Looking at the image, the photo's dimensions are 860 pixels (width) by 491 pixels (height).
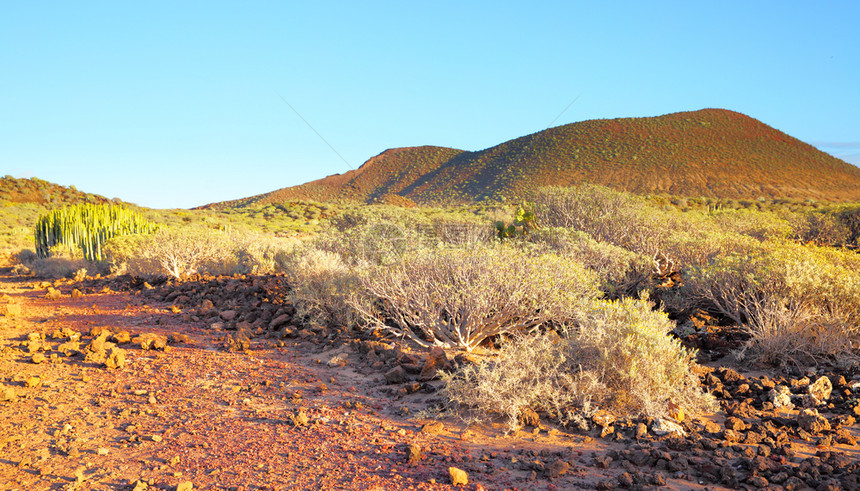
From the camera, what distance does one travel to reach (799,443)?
3.74 m

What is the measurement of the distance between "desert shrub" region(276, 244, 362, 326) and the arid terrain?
→ 34.0 inches

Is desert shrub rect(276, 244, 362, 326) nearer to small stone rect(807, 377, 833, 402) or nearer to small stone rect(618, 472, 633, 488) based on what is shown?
small stone rect(618, 472, 633, 488)

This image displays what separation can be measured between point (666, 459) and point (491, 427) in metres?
1.24

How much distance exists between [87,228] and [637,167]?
154 ft

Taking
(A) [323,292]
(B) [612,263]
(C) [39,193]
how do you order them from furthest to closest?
(C) [39,193], (B) [612,263], (A) [323,292]

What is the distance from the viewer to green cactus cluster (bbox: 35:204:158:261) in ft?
56.5

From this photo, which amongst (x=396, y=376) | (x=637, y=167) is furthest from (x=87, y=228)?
(x=637, y=167)

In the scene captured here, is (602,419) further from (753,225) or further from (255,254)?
(255,254)

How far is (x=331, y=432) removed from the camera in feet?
13.3

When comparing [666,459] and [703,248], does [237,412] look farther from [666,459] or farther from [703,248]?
[703,248]

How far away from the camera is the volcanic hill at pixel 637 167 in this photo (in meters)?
49.0

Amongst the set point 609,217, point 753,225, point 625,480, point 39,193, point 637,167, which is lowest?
point 625,480

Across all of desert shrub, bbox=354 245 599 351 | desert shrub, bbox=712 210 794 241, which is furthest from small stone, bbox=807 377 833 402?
desert shrub, bbox=712 210 794 241

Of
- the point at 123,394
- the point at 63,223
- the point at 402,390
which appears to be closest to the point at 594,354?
the point at 402,390
